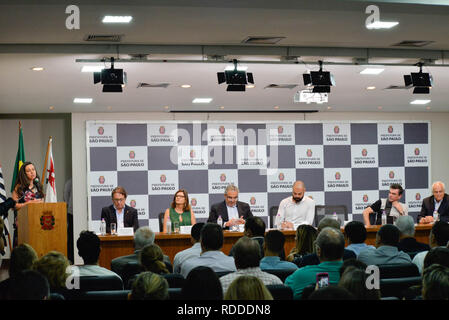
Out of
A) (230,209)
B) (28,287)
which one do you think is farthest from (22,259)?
(230,209)

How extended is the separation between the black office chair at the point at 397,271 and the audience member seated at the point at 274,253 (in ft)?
1.89

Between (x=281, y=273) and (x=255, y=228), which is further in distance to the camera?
(x=255, y=228)

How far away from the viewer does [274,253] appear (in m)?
4.57

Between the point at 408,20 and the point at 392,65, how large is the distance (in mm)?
2005

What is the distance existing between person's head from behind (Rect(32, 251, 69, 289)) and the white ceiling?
2.39 metres

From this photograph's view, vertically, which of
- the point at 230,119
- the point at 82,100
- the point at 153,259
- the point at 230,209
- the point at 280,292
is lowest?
the point at 280,292

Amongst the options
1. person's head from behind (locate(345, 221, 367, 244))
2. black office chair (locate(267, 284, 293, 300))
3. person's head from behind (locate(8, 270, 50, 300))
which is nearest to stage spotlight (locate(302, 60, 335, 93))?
person's head from behind (locate(345, 221, 367, 244))

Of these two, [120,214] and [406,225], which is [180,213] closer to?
[120,214]

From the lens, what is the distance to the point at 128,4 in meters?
5.25

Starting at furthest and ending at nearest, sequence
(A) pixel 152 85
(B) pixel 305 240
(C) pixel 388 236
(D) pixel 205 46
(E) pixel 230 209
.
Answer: (A) pixel 152 85 → (E) pixel 230 209 → (D) pixel 205 46 → (B) pixel 305 240 → (C) pixel 388 236

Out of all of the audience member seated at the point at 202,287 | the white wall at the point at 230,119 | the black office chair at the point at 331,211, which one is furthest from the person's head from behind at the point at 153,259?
the white wall at the point at 230,119

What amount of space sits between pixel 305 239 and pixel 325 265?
1012mm

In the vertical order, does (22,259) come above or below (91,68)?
below

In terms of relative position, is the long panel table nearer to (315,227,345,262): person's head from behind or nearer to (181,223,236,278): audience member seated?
(181,223,236,278): audience member seated
